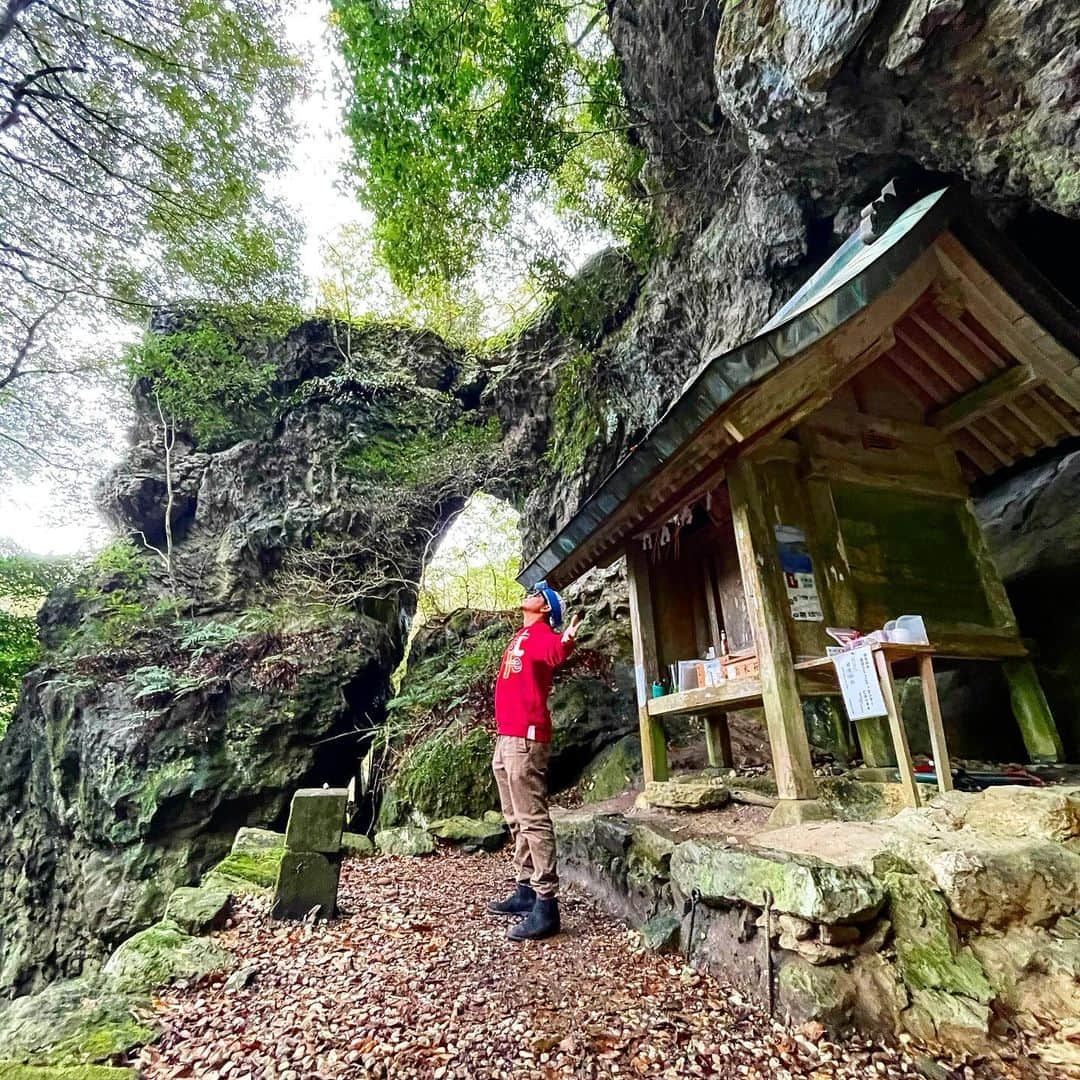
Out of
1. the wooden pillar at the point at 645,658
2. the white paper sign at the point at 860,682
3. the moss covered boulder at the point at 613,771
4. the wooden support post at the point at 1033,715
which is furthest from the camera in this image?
the moss covered boulder at the point at 613,771

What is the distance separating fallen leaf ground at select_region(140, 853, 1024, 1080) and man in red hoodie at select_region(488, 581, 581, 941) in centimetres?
20

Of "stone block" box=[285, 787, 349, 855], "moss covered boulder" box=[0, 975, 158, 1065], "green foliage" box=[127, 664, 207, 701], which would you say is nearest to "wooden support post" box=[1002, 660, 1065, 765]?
"stone block" box=[285, 787, 349, 855]

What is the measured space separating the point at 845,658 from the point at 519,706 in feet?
7.61

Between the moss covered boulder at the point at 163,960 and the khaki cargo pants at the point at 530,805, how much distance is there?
1930mm

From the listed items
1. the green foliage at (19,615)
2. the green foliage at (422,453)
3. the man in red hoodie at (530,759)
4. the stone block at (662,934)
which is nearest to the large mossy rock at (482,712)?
the man in red hoodie at (530,759)

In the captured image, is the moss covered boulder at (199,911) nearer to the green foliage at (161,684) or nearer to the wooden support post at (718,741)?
the wooden support post at (718,741)

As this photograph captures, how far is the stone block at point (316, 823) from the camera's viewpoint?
13.6 ft

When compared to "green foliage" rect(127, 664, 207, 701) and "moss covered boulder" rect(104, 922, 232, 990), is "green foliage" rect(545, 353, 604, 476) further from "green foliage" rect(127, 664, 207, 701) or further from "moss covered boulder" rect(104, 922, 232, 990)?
"moss covered boulder" rect(104, 922, 232, 990)

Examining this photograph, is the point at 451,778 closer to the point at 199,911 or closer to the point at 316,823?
the point at 316,823

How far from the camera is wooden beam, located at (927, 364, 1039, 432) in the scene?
183 inches

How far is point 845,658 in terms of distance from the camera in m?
3.80

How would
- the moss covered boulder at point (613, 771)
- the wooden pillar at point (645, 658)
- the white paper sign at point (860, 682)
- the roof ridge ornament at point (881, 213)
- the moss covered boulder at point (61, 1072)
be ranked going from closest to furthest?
the moss covered boulder at point (61, 1072), the white paper sign at point (860, 682), the roof ridge ornament at point (881, 213), the wooden pillar at point (645, 658), the moss covered boulder at point (613, 771)

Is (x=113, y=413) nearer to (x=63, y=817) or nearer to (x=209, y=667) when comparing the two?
(x=209, y=667)

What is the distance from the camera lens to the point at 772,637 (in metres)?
4.22
